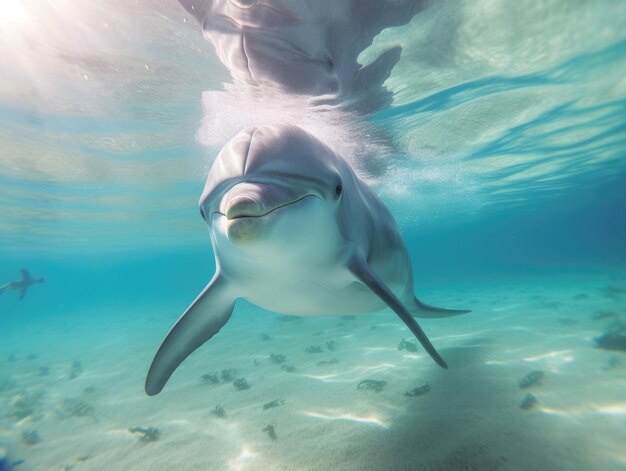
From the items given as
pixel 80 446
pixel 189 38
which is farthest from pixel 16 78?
pixel 80 446

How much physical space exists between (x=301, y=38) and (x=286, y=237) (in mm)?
5189

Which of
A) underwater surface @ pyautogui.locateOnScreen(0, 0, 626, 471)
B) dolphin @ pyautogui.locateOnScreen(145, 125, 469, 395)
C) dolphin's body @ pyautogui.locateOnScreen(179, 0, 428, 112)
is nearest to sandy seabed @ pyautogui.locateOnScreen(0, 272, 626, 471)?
underwater surface @ pyautogui.locateOnScreen(0, 0, 626, 471)

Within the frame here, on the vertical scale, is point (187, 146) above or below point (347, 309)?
above

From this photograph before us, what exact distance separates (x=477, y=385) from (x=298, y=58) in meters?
6.49

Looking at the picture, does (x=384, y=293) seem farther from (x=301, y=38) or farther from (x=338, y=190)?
(x=301, y=38)

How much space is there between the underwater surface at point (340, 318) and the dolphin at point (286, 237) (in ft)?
5.79

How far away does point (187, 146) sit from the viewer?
12.8 meters

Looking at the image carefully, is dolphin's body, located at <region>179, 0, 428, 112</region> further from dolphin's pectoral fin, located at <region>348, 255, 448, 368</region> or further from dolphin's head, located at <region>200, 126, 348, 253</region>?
dolphin's pectoral fin, located at <region>348, 255, 448, 368</region>

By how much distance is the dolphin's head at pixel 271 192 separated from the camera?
1815 mm

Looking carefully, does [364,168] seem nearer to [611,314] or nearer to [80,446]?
[611,314]

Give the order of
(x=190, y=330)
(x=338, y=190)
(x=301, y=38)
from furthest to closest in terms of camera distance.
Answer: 1. (x=301, y=38)
2. (x=190, y=330)
3. (x=338, y=190)

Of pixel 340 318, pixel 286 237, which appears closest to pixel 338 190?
pixel 286 237

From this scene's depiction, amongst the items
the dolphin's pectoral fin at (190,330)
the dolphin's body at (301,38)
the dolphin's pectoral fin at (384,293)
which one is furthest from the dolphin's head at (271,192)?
the dolphin's body at (301,38)

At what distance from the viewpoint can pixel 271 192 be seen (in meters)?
1.89
